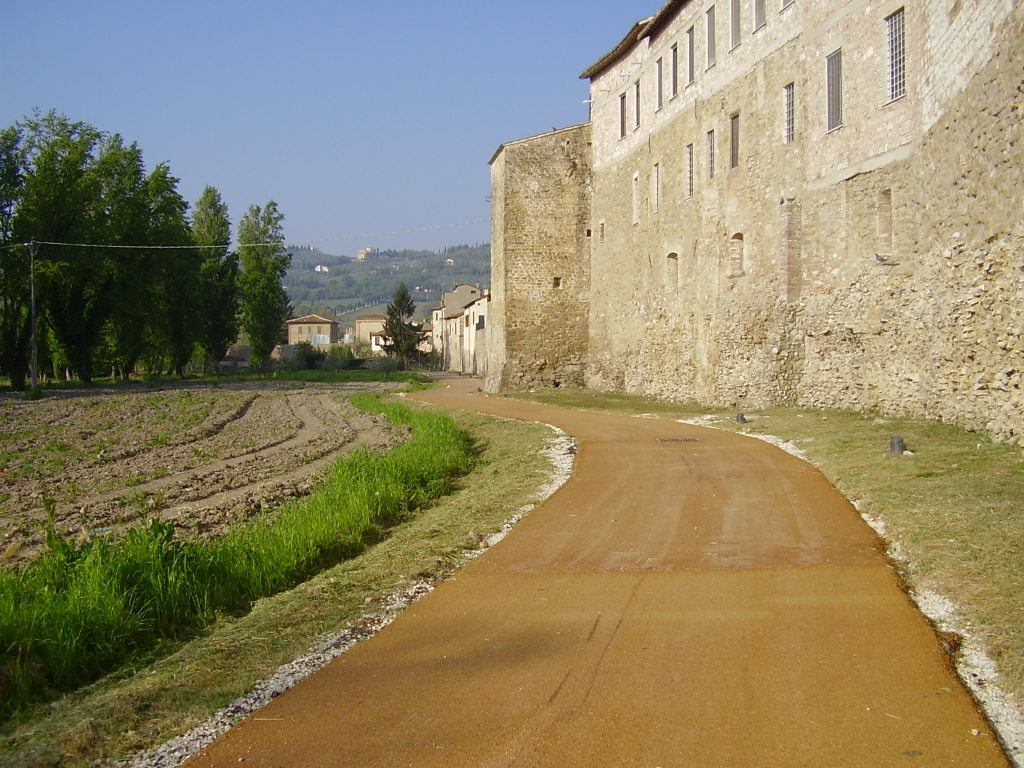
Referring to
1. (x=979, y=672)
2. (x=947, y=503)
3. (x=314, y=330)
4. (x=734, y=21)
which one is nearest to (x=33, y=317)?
(x=734, y=21)

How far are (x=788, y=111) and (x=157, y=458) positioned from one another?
55.3 feet

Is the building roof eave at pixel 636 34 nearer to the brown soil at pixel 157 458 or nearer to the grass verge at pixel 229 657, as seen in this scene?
the brown soil at pixel 157 458

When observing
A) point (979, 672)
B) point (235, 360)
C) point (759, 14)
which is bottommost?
point (979, 672)

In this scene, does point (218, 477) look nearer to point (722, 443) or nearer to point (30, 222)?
point (722, 443)

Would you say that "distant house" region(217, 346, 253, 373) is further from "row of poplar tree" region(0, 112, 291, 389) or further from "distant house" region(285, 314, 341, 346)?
"row of poplar tree" region(0, 112, 291, 389)

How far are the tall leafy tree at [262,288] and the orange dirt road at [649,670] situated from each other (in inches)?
2840

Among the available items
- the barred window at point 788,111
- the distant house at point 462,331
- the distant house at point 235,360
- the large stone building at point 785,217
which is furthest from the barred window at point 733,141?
the distant house at point 235,360

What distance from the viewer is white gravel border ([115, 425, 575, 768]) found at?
4449 millimetres

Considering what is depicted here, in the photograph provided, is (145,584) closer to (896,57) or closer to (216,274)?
(896,57)

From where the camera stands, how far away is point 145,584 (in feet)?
24.3

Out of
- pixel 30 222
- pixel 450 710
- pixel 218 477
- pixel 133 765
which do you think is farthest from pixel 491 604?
pixel 30 222

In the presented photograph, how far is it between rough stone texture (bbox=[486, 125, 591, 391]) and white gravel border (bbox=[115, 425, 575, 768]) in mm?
27575

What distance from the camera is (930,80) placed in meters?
16.3

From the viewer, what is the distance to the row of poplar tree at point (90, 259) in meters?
48.0
